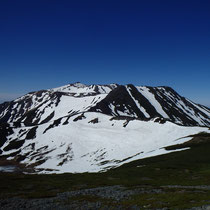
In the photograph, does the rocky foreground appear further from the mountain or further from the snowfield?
the snowfield

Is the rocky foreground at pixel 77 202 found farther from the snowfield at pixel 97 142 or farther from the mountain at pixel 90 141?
the snowfield at pixel 97 142

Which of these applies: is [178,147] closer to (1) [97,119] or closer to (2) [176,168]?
(2) [176,168]

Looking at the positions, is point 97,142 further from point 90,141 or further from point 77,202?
point 77,202

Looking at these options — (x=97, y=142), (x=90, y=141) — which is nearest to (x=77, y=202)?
(x=97, y=142)

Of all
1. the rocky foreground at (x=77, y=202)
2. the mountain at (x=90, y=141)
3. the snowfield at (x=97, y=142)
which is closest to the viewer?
the rocky foreground at (x=77, y=202)

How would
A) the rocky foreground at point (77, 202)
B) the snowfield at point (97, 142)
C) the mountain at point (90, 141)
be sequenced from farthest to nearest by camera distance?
the mountain at point (90, 141) → the snowfield at point (97, 142) → the rocky foreground at point (77, 202)

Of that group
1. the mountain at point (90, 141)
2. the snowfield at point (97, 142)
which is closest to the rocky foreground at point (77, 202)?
the mountain at point (90, 141)

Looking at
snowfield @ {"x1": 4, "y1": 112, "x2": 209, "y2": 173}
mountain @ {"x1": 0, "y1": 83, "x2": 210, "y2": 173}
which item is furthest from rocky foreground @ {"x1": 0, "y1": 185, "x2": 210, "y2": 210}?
snowfield @ {"x1": 4, "y1": 112, "x2": 209, "y2": 173}

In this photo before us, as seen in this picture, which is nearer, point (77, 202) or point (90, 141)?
point (77, 202)

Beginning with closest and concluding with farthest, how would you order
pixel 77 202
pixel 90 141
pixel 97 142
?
1. pixel 77 202
2. pixel 97 142
3. pixel 90 141

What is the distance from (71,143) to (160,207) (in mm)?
126170

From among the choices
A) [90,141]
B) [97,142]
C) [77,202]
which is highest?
[90,141]

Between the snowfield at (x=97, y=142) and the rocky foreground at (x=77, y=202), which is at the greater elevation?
the snowfield at (x=97, y=142)

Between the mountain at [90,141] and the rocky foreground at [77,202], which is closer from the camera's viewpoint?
the rocky foreground at [77,202]
